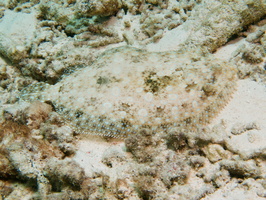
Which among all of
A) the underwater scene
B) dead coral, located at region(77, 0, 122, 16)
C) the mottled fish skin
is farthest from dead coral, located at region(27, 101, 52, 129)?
dead coral, located at region(77, 0, 122, 16)

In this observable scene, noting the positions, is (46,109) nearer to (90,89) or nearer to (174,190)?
(90,89)

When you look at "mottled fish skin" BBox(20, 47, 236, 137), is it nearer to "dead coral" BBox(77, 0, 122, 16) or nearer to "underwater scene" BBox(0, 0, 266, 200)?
"underwater scene" BBox(0, 0, 266, 200)

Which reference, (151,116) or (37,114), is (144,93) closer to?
(151,116)

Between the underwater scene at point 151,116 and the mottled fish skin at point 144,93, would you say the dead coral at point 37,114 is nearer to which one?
the underwater scene at point 151,116

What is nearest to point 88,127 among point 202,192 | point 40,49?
point 202,192

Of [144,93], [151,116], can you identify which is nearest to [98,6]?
[144,93]

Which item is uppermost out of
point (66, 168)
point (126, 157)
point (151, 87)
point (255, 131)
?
point (151, 87)

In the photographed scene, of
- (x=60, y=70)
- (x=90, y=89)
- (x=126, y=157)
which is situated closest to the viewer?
(x=126, y=157)
